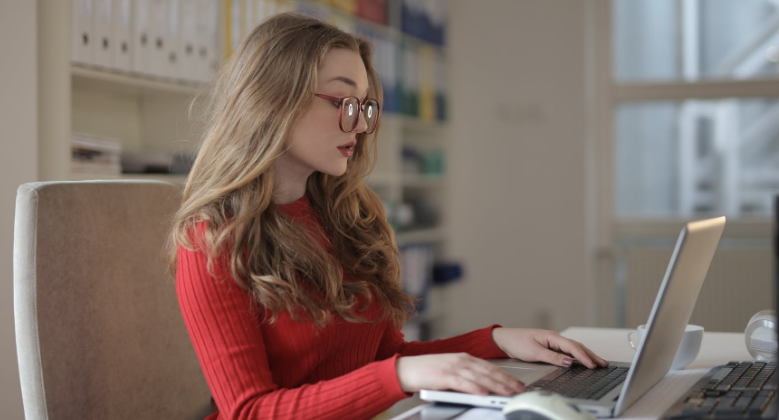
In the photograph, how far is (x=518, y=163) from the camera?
4.01 metres

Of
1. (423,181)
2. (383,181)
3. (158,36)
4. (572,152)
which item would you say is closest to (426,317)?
(423,181)

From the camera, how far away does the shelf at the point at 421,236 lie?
3.56 meters

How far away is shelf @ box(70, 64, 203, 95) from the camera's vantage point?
79.2 inches

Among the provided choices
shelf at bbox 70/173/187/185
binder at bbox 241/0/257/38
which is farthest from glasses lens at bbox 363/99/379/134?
binder at bbox 241/0/257/38

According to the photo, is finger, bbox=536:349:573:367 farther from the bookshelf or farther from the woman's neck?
the bookshelf

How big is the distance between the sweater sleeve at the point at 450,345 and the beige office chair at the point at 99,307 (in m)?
0.38

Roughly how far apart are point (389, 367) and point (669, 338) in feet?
1.30

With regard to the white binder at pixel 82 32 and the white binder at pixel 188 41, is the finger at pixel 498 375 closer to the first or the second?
the white binder at pixel 82 32

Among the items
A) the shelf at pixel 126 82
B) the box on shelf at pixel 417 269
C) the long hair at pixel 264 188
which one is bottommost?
the box on shelf at pixel 417 269

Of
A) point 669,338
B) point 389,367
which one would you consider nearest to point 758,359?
point 669,338

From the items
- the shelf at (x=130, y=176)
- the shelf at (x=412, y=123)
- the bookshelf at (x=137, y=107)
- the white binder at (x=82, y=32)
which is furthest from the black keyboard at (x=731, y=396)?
the shelf at (x=412, y=123)

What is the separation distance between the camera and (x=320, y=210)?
1.44 metres

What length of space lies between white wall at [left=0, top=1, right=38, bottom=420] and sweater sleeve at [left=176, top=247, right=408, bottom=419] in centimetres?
85

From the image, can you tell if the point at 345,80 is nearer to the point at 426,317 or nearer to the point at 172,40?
the point at 172,40
